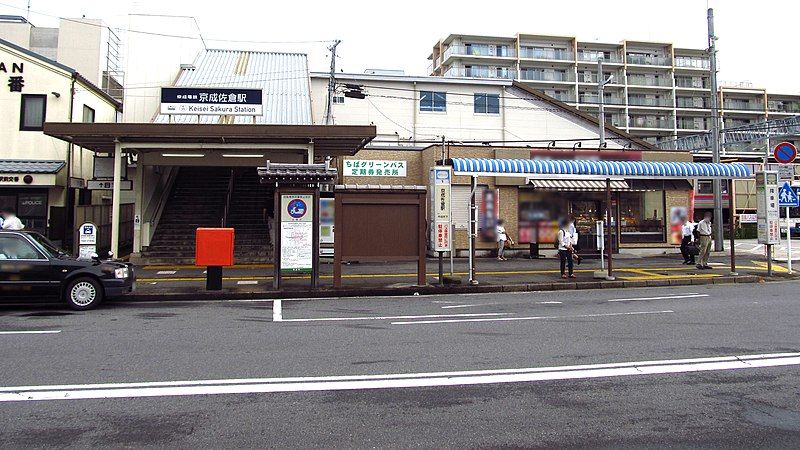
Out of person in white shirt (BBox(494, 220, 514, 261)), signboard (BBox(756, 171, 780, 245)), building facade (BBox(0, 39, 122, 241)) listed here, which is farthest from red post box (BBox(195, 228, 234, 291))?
signboard (BBox(756, 171, 780, 245))

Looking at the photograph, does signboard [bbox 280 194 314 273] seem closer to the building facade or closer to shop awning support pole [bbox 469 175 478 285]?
shop awning support pole [bbox 469 175 478 285]

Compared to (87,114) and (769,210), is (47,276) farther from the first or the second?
(769,210)

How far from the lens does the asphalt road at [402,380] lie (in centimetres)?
415

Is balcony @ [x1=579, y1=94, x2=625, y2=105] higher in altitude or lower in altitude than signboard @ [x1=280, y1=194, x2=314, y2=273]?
higher

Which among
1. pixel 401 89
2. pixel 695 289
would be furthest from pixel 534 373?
pixel 401 89

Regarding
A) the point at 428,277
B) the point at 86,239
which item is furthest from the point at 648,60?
A: the point at 86,239

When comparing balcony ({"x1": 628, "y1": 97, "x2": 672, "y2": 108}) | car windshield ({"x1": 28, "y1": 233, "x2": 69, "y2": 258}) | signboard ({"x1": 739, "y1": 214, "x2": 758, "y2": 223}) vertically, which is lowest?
car windshield ({"x1": 28, "y1": 233, "x2": 69, "y2": 258})

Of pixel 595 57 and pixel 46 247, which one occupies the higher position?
pixel 595 57

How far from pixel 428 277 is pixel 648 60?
59.2 metres

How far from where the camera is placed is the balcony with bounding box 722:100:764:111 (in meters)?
64.7

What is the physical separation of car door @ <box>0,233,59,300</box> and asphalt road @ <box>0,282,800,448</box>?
0.60 m

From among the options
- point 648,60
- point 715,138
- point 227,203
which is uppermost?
point 648,60

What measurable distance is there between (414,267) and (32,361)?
12.7 metres

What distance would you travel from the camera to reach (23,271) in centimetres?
1016
